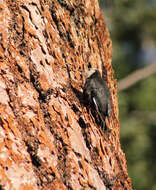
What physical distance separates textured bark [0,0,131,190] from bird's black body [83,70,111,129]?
2.0 inches

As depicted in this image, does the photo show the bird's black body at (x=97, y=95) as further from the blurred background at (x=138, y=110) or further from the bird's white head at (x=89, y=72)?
the blurred background at (x=138, y=110)

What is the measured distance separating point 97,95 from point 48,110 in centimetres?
41

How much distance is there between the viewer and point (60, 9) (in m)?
1.98

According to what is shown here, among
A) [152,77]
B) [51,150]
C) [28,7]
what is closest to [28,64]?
[28,7]


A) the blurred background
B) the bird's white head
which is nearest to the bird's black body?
the bird's white head

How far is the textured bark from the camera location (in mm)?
1649

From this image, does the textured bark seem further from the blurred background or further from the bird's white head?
the blurred background

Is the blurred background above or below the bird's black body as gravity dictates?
above

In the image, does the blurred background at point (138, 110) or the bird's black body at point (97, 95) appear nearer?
the bird's black body at point (97, 95)

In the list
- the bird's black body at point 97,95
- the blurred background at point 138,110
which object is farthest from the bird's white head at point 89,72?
the blurred background at point 138,110

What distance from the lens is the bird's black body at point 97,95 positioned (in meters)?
1.99

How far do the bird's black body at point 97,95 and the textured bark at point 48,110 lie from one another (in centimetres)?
5

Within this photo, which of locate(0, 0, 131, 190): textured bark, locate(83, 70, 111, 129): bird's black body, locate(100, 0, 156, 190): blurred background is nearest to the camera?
locate(0, 0, 131, 190): textured bark

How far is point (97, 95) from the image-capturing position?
210cm
